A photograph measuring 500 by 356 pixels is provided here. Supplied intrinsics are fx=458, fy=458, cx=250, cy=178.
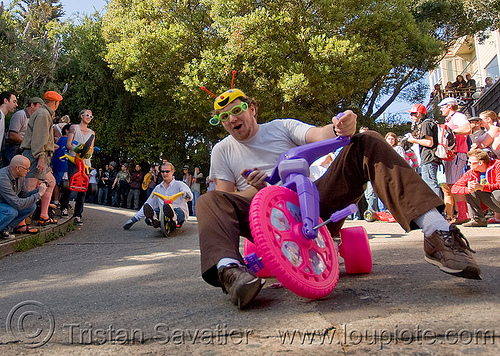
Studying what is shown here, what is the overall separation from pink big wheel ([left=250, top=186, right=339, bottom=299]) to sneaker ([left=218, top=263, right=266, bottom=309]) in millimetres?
96

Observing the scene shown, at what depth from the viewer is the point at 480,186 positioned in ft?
21.8

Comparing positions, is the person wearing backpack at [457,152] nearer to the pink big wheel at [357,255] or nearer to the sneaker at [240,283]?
the pink big wheel at [357,255]

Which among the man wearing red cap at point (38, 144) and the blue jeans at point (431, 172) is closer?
the man wearing red cap at point (38, 144)

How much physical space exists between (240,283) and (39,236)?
212 inches

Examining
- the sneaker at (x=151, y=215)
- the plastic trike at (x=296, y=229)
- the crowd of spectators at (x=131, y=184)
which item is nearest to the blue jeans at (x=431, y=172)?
the sneaker at (x=151, y=215)

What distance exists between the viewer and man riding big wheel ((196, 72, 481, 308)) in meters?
2.09

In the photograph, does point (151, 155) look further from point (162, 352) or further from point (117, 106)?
point (162, 352)

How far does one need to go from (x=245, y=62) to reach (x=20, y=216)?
36.3 ft

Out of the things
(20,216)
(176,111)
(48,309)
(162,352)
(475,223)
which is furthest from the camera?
(176,111)

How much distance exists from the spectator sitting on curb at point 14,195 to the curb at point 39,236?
152mm

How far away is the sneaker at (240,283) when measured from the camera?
2002 mm

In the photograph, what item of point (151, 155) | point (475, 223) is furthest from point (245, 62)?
point (475, 223)

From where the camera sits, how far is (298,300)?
7.20 ft

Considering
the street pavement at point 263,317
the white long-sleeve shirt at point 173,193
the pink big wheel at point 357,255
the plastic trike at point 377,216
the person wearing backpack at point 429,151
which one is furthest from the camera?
the plastic trike at point 377,216
